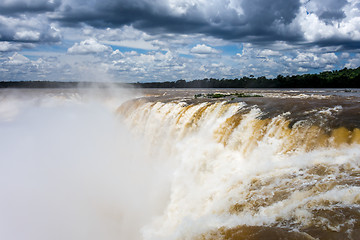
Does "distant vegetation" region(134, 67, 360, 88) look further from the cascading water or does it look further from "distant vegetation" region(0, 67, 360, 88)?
the cascading water

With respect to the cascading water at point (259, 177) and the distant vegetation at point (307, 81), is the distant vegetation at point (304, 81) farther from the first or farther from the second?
the cascading water at point (259, 177)

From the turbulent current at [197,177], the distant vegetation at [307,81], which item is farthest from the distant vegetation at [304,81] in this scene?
the turbulent current at [197,177]

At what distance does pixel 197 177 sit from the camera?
10070mm

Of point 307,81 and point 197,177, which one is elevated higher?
point 307,81

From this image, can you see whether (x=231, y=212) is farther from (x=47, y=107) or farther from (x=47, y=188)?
(x=47, y=107)

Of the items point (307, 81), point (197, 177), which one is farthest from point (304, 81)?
point (197, 177)

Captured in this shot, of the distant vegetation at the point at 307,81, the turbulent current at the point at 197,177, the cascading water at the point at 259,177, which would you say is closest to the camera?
the cascading water at the point at 259,177

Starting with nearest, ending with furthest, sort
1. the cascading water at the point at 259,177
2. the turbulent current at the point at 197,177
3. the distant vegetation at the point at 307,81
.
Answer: the cascading water at the point at 259,177, the turbulent current at the point at 197,177, the distant vegetation at the point at 307,81

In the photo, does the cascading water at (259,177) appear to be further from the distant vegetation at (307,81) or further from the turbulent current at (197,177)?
the distant vegetation at (307,81)

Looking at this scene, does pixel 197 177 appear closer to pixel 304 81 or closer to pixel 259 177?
pixel 259 177

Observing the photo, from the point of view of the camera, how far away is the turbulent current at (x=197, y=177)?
17.6 feet

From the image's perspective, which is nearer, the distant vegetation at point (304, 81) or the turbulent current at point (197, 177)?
the turbulent current at point (197, 177)

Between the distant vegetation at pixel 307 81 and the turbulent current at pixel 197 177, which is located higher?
the distant vegetation at pixel 307 81

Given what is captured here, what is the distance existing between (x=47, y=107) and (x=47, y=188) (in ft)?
86.6
